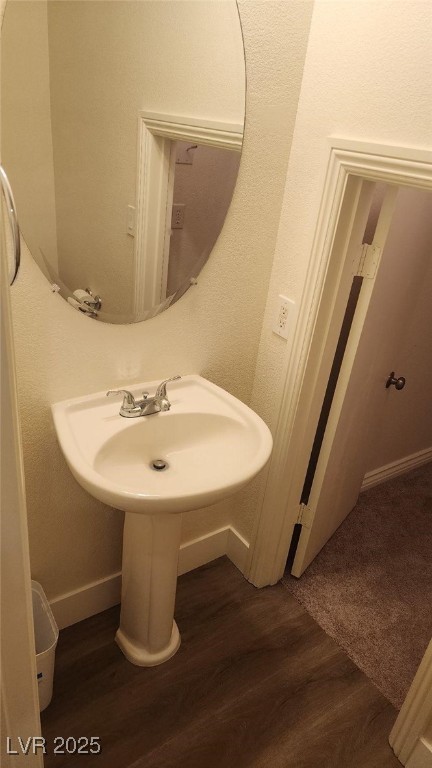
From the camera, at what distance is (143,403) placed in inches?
59.2

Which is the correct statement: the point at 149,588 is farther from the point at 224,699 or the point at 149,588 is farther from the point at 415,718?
the point at 415,718

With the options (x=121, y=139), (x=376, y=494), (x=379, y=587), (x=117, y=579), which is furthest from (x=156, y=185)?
(x=376, y=494)

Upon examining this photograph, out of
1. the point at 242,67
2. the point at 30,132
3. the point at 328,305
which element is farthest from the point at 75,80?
the point at 328,305

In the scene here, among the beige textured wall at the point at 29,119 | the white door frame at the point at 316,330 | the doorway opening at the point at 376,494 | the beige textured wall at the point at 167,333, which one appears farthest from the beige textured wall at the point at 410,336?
the beige textured wall at the point at 29,119

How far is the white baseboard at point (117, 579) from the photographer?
1788mm

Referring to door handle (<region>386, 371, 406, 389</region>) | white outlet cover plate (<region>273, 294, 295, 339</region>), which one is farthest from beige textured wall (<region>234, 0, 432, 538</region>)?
door handle (<region>386, 371, 406, 389</region>)

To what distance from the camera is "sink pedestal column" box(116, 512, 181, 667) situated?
155 centimetres

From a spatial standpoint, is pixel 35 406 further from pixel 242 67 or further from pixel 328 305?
pixel 242 67

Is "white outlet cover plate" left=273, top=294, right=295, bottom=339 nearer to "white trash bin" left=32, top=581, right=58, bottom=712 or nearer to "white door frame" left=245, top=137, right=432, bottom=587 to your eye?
"white door frame" left=245, top=137, right=432, bottom=587

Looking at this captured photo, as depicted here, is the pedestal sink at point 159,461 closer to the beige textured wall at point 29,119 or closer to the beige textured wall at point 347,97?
the beige textured wall at point 347,97

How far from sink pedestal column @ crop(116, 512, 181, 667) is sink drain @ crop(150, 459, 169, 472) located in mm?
136

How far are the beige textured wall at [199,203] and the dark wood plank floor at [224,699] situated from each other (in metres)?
1.25

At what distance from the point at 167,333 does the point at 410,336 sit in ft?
4.46

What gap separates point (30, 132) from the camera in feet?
3.71
